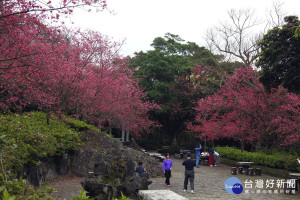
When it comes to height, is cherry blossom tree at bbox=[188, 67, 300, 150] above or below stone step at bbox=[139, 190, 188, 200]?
above

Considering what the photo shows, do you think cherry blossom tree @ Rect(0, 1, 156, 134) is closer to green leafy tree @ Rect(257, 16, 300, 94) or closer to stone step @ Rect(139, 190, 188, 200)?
stone step @ Rect(139, 190, 188, 200)

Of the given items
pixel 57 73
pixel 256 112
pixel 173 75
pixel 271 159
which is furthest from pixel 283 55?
pixel 173 75

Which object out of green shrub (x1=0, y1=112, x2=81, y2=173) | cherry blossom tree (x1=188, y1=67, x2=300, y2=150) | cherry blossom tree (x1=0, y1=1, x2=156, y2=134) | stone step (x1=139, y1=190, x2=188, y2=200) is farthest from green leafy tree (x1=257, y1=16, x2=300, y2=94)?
stone step (x1=139, y1=190, x2=188, y2=200)

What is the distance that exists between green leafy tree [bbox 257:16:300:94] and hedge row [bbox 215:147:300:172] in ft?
13.2

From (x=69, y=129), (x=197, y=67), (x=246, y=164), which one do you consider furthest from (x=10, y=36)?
(x=197, y=67)

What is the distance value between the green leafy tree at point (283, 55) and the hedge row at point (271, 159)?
4.03 metres

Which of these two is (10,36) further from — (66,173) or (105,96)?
(105,96)

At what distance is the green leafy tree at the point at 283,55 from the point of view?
16.0 metres

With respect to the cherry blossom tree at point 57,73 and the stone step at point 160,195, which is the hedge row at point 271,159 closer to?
the cherry blossom tree at point 57,73

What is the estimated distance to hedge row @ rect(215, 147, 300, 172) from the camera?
1670 cm

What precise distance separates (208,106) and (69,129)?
522 inches

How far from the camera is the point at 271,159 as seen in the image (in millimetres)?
19047

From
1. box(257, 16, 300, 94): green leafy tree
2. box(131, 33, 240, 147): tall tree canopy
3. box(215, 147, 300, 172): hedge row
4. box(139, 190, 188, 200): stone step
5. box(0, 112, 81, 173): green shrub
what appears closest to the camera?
box(139, 190, 188, 200): stone step

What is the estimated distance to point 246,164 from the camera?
63.5ft
